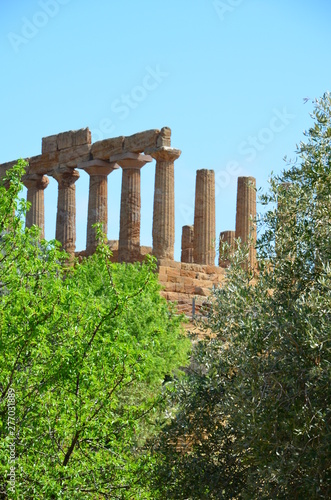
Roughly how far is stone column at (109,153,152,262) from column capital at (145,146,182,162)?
3.57ft

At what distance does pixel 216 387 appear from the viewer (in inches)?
455

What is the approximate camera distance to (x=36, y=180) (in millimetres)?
40562

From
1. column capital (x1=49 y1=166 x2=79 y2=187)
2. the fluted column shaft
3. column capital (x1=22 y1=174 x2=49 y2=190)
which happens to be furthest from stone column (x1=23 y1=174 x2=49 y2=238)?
the fluted column shaft

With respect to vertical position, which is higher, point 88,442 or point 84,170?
point 84,170

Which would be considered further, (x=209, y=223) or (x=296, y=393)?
(x=209, y=223)

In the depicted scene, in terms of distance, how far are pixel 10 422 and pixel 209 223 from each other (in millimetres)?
27459

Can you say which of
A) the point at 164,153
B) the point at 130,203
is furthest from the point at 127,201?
the point at 164,153

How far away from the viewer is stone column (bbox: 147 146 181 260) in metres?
35.4

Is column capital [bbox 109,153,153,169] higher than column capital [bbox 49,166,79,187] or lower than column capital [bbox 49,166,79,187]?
higher

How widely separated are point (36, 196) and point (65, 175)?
7.25ft

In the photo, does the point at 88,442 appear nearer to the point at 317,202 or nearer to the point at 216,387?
the point at 216,387

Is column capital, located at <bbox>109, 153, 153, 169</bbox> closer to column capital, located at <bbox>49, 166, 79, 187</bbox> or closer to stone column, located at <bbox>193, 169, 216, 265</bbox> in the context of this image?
stone column, located at <bbox>193, 169, 216, 265</bbox>

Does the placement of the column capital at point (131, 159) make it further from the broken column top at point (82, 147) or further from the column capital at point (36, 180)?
the column capital at point (36, 180)

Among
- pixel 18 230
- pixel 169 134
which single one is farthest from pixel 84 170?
pixel 18 230
